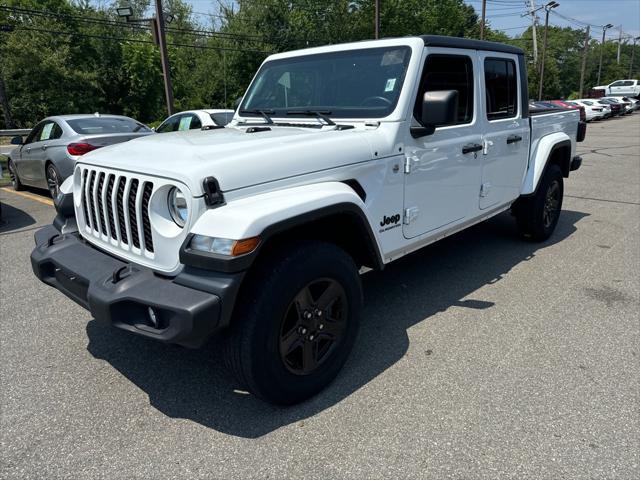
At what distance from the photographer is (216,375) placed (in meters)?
3.11

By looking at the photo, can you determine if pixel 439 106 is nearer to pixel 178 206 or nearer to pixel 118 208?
pixel 178 206

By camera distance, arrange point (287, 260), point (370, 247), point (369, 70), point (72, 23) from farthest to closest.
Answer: point (72, 23), point (369, 70), point (370, 247), point (287, 260)

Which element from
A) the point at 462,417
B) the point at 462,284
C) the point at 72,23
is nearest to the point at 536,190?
the point at 462,284

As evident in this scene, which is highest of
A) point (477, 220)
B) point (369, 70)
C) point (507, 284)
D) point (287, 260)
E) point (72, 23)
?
point (72, 23)

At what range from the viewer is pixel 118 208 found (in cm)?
277

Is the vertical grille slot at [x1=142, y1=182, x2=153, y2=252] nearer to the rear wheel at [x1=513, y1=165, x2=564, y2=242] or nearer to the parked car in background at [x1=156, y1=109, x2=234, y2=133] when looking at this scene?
the rear wheel at [x1=513, y1=165, x2=564, y2=242]

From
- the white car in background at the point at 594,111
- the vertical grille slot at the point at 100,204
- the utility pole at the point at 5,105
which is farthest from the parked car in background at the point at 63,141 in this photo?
the white car in background at the point at 594,111

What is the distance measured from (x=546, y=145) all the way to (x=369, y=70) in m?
2.77

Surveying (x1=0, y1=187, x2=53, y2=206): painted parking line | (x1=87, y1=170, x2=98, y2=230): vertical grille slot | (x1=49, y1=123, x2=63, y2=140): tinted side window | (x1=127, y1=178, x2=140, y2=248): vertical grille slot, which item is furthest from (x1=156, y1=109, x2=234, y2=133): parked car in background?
(x1=127, y1=178, x2=140, y2=248): vertical grille slot

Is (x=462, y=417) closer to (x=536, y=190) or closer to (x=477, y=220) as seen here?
(x=477, y=220)

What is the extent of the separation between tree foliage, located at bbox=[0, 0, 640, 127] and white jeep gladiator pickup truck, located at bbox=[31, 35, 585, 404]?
27255 mm

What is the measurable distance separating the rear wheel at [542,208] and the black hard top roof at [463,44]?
1.46m

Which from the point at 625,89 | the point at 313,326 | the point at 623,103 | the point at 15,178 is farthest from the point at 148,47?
the point at 625,89

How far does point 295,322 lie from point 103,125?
7.12m
